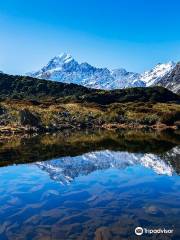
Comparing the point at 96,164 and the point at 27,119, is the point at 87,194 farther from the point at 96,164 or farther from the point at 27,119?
the point at 27,119

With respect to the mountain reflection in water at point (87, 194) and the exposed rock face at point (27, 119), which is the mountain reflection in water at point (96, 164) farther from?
the exposed rock face at point (27, 119)

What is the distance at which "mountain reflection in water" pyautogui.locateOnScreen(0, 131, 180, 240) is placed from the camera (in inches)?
1019

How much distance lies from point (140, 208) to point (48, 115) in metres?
112

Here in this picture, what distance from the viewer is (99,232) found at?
982 inches

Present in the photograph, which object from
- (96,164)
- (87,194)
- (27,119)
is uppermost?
(27,119)

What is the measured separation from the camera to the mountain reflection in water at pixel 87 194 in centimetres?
2588

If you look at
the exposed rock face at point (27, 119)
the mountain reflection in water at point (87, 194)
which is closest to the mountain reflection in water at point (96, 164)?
the mountain reflection in water at point (87, 194)

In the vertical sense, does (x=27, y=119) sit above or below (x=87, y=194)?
above

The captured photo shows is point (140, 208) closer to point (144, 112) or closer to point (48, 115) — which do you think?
point (48, 115)

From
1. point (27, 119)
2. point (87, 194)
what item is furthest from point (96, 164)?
point (27, 119)

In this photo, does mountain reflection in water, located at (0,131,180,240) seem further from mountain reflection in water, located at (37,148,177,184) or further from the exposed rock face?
the exposed rock face

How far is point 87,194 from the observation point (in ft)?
117

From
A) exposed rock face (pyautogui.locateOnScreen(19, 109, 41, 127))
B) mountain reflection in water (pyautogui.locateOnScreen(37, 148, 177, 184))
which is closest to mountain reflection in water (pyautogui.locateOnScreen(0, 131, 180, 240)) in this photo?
mountain reflection in water (pyautogui.locateOnScreen(37, 148, 177, 184))

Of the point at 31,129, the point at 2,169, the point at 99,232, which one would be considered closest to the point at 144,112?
the point at 31,129
